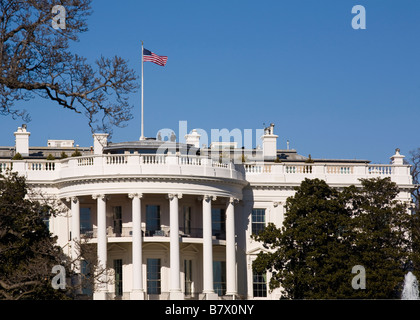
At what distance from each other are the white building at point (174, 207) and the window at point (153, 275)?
0.07 meters

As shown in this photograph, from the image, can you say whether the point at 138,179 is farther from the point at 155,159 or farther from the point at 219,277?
the point at 219,277

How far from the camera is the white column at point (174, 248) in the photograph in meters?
67.6

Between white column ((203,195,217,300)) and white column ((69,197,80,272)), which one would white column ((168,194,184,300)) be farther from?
white column ((69,197,80,272))

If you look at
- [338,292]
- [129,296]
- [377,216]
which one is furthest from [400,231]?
[129,296]

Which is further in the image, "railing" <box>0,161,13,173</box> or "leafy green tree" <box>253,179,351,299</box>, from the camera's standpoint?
"railing" <box>0,161,13,173</box>

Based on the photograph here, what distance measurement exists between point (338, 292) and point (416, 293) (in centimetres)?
528

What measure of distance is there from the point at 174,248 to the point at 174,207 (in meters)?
2.60

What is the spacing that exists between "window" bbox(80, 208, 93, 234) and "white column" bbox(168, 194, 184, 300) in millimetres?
6534

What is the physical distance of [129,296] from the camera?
222 feet

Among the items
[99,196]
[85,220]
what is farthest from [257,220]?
[99,196]

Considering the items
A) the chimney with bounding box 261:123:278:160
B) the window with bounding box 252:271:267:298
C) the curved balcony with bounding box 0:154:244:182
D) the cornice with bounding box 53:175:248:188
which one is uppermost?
the chimney with bounding box 261:123:278:160

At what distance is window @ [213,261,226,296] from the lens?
236 ft

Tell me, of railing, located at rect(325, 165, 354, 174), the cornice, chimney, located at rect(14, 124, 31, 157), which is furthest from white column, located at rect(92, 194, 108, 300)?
railing, located at rect(325, 165, 354, 174)

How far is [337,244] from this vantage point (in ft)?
210
